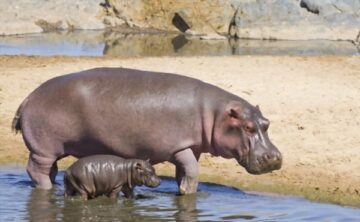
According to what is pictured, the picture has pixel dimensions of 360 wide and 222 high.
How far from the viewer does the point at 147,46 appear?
23562 mm

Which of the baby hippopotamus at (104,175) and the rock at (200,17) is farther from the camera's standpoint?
the rock at (200,17)

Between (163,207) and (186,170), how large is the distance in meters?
0.44

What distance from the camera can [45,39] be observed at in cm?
2506

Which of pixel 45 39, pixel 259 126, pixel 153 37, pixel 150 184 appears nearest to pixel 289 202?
pixel 259 126

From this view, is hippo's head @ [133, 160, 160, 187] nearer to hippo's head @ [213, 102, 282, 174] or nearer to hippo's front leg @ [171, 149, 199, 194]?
hippo's front leg @ [171, 149, 199, 194]

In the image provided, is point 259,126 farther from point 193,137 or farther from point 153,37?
point 153,37

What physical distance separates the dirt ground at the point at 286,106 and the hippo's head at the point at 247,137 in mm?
759

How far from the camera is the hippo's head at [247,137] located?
8344 millimetres

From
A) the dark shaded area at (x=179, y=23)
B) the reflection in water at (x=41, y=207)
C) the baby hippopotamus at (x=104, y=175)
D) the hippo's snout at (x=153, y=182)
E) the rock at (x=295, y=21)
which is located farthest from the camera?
the dark shaded area at (x=179, y=23)

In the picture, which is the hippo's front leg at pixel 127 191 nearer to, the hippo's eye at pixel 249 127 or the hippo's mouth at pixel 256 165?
the hippo's mouth at pixel 256 165

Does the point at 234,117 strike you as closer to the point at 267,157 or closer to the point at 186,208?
the point at 267,157

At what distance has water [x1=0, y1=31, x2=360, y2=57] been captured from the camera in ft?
68.1

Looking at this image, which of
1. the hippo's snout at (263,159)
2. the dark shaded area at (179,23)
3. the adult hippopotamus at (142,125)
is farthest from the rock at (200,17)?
the hippo's snout at (263,159)

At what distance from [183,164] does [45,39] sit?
17271 mm
